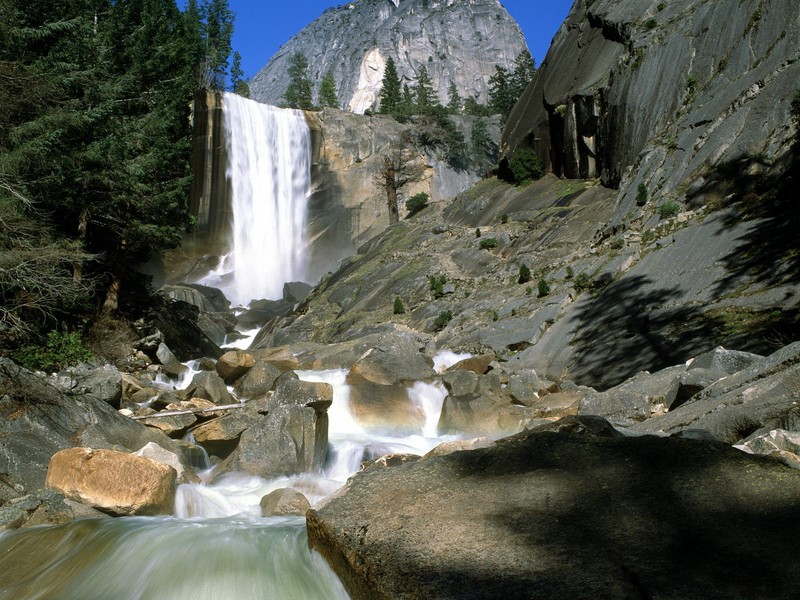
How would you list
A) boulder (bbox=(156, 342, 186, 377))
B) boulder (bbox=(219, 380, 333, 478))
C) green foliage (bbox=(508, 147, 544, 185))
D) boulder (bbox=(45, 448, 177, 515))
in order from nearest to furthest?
boulder (bbox=(45, 448, 177, 515)) → boulder (bbox=(219, 380, 333, 478)) → boulder (bbox=(156, 342, 186, 377)) → green foliage (bbox=(508, 147, 544, 185))

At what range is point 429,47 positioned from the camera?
11644 cm

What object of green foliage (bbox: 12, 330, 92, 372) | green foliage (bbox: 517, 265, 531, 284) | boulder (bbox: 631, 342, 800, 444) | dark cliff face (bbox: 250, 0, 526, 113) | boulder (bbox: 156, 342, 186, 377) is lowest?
boulder (bbox: 156, 342, 186, 377)

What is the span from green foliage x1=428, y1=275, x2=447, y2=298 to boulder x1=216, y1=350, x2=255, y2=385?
10776mm

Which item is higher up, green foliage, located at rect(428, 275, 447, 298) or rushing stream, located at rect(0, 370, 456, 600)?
green foliage, located at rect(428, 275, 447, 298)

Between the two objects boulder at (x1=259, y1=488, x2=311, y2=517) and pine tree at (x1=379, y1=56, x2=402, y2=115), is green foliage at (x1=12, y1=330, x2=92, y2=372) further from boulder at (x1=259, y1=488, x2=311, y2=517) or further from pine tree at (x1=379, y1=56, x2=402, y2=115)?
pine tree at (x1=379, y1=56, x2=402, y2=115)

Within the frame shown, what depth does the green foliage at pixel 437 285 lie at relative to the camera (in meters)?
24.9

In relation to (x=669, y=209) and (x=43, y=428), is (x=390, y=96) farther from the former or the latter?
(x=43, y=428)

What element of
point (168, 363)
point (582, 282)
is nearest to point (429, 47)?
point (582, 282)

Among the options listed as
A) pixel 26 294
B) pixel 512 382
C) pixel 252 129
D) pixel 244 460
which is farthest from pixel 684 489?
pixel 252 129

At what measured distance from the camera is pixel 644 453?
4.29 m

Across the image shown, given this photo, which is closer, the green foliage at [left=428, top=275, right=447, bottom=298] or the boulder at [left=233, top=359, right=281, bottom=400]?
the boulder at [left=233, top=359, right=281, bottom=400]

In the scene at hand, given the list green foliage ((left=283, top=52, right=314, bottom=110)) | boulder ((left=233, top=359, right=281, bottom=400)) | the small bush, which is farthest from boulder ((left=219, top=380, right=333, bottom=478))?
green foliage ((left=283, top=52, right=314, bottom=110))

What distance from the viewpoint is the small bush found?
17.6 metres

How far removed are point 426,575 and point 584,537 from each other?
2.81ft
